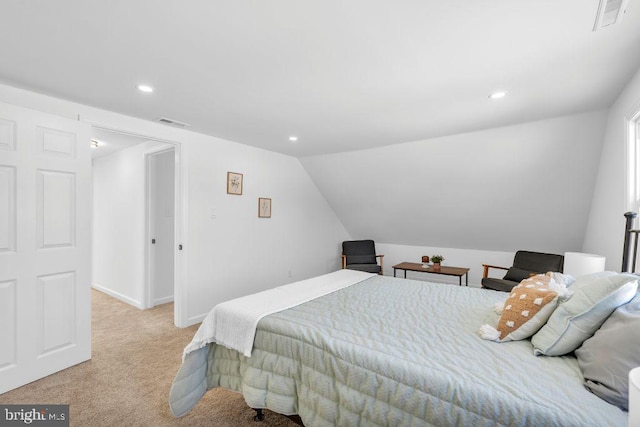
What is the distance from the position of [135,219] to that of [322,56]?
371cm

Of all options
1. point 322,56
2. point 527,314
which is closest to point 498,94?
point 322,56

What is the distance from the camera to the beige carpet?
76.9 inches

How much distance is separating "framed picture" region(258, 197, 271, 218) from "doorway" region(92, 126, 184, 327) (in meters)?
1.16

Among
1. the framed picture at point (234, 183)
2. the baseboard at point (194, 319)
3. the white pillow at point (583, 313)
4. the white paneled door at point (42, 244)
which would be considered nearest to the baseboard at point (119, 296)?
the baseboard at point (194, 319)

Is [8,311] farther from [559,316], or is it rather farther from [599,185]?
[599,185]

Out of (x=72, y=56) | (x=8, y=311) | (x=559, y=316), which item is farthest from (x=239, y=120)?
(x=559, y=316)

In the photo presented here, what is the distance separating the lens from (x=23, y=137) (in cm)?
232

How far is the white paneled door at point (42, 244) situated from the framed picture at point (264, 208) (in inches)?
81.6

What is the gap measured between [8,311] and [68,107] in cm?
171

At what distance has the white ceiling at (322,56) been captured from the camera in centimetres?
150

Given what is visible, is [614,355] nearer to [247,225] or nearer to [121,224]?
[247,225]

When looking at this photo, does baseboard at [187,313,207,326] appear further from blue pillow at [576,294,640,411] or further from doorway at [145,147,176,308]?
blue pillow at [576,294,640,411]

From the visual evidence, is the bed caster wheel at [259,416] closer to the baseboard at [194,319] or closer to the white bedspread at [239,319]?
the white bedspread at [239,319]

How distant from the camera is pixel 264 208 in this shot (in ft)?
14.8
